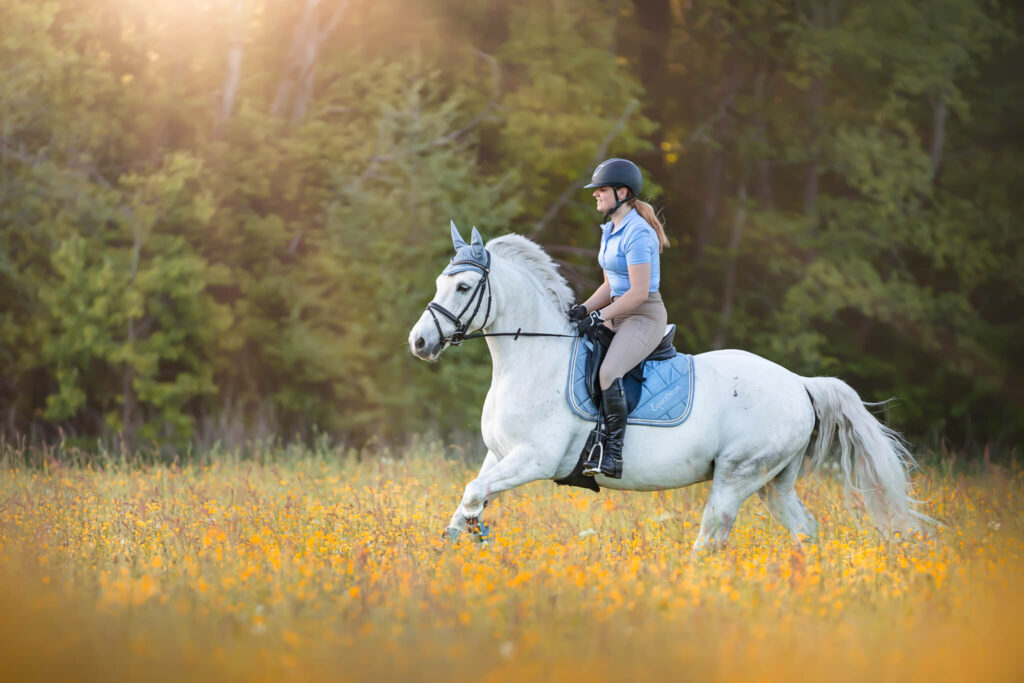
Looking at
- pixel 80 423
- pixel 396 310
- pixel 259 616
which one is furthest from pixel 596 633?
pixel 80 423

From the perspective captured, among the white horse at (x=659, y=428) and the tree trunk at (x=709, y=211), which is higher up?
the tree trunk at (x=709, y=211)

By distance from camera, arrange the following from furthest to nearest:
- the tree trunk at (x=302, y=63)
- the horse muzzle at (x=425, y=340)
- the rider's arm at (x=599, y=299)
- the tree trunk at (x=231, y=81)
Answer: the tree trunk at (x=302, y=63) < the tree trunk at (x=231, y=81) < the rider's arm at (x=599, y=299) < the horse muzzle at (x=425, y=340)

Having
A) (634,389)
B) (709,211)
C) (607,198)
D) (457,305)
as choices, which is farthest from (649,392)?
(709,211)

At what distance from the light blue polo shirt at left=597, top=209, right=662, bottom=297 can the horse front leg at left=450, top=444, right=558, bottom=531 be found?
122cm

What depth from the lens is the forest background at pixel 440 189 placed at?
15258 millimetres

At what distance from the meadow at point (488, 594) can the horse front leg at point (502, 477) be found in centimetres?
24

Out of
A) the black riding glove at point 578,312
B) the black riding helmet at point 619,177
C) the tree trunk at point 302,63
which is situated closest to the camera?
the black riding helmet at point 619,177

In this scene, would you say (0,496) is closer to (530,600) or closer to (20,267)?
(530,600)

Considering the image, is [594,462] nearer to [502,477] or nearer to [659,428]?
[659,428]

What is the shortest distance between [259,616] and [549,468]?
2281 millimetres

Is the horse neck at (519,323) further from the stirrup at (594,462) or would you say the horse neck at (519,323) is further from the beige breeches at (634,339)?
the stirrup at (594,462)

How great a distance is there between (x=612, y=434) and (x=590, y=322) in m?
0.73

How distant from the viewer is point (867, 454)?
6906 millimetres

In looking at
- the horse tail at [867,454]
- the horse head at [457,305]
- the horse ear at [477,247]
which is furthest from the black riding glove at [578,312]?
the horse tail at [867,454]
